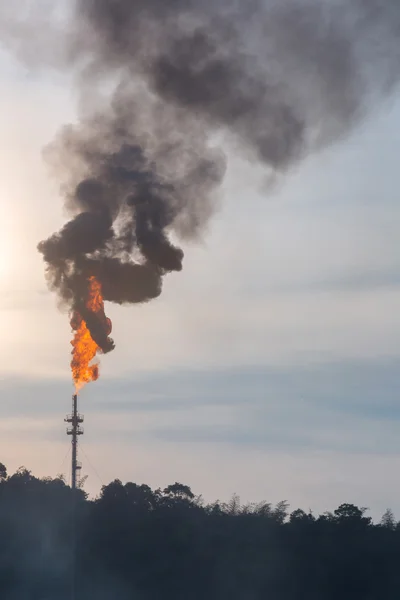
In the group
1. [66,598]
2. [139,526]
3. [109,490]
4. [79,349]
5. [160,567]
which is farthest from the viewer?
[109,490]

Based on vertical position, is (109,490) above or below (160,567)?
above

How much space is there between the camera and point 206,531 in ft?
564

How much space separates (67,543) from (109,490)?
2885 cm

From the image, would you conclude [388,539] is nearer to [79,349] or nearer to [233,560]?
[233,560]

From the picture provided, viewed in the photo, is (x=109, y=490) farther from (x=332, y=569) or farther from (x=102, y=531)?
(x=332, y=569)

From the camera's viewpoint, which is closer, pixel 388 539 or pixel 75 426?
pixel 75 426

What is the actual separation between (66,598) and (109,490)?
4038 centimetres

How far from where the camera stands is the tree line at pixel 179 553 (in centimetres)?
15625

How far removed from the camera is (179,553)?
164 metres

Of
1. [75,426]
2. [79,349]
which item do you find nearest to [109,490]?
[75,426]

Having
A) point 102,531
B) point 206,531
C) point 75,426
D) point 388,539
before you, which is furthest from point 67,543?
point 388,539

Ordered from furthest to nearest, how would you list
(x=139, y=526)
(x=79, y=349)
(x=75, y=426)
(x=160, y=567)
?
1. (x=139, y=526)
2. (x=160, y=567)
3. (x=75, y=426)
4. (x=79, y=349)

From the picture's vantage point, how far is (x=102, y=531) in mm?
168125

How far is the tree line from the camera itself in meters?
156
